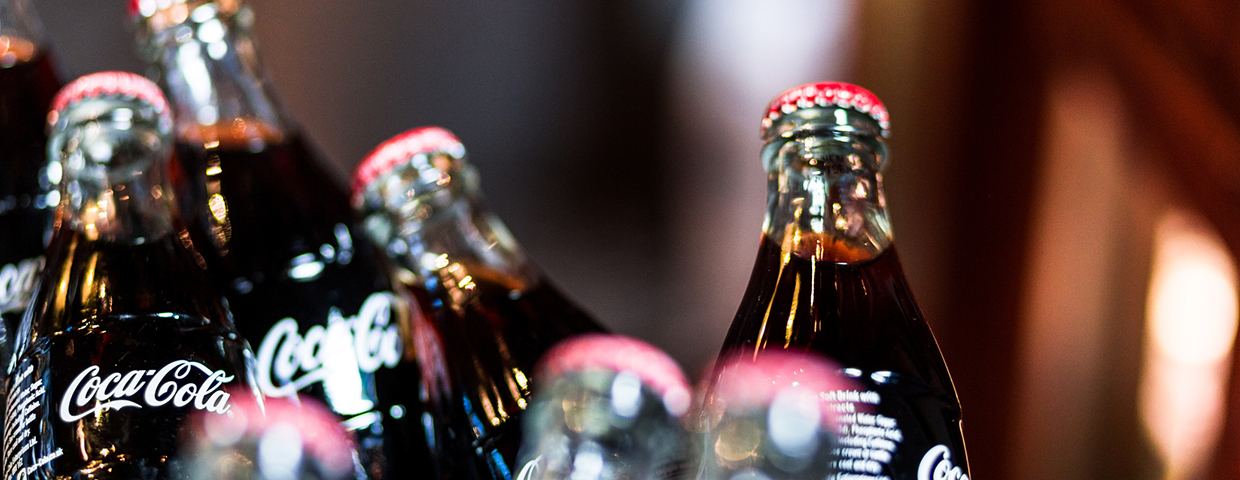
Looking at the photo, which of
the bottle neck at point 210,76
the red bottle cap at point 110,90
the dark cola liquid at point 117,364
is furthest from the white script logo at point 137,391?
the bottle neck at point 210,76

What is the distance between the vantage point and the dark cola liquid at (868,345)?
1.30 ft

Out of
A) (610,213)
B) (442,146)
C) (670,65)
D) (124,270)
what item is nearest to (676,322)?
(610,213)

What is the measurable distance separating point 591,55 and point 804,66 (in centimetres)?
26

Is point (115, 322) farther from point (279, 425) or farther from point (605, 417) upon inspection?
point (605, 417)

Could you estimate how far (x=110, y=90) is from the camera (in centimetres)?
48

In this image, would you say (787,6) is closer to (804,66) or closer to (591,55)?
(804,66)

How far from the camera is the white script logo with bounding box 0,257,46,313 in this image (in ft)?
1.83

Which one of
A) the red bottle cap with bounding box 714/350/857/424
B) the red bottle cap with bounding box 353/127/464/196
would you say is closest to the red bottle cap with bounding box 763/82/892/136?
the red bottle cap with bounding box 714/350/857/424

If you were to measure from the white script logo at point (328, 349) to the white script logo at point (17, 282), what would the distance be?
→ 13 centimetres

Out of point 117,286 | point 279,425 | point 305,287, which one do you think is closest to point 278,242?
point 305,287

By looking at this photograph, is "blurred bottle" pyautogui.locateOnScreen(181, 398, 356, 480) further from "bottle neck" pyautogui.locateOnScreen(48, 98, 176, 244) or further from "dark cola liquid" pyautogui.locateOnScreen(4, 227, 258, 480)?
"bottle neck" pyautogui.locateOnScreen(48, 98, 176, 244)

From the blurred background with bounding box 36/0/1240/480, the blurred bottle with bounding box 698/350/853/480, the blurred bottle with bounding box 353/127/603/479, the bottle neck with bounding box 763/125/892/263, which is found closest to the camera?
the blurred bottle with bounding box 698/350/853/480

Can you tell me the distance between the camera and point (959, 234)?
981 mm

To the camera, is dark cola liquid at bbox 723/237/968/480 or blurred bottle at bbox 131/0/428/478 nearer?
dark cola liquid at bbox 723/237/968/480
